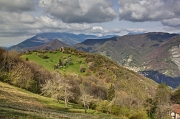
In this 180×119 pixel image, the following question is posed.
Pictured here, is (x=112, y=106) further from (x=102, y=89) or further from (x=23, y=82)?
(x=102, y=89)

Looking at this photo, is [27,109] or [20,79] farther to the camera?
[20,79]

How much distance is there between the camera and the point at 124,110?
9269 cm

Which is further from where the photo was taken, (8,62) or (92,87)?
(92,87)

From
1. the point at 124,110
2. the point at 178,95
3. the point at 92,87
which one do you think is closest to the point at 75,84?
the point at 92,87

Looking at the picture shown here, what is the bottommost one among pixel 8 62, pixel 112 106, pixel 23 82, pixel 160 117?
pixel 160 117

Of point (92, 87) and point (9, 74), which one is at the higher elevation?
point (9, 74)

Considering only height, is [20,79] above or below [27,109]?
above

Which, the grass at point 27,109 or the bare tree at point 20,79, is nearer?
the grass at point 27,109

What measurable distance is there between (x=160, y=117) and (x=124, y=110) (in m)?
24.1

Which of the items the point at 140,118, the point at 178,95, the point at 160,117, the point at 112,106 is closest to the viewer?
the point at 140,118

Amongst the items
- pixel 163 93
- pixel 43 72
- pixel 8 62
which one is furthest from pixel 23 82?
pixel 163 93

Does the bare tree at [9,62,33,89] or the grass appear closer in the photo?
the grass

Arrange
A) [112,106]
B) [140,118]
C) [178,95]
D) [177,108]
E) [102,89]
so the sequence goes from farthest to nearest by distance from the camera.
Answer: [102,89] < [178,95] < [177,108] < [112,106] < [140,118]

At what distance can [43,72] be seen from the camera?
14038 centimetres
